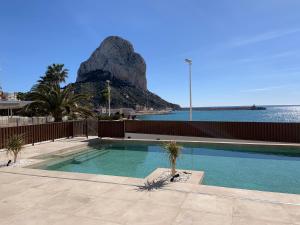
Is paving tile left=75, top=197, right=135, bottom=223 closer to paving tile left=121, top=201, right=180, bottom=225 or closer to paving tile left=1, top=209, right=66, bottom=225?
paving tile left=121, top=201, right=180, bottom=225

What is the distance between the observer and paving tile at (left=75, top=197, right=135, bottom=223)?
16.1 feet

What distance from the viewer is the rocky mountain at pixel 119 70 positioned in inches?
4759

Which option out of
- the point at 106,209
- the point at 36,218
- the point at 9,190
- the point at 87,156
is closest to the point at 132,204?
the point at 106,209

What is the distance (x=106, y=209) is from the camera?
5238 mm

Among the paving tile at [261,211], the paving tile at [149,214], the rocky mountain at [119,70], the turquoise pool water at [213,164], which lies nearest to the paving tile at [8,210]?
the paving tile at [149,214]

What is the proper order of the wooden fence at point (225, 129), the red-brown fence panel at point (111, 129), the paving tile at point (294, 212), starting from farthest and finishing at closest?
the red-brown fence panel at point (111, 129), the wooden fence at point (225, 129), the paving tile at point (294, 212)

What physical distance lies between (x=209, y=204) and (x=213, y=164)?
619 cm

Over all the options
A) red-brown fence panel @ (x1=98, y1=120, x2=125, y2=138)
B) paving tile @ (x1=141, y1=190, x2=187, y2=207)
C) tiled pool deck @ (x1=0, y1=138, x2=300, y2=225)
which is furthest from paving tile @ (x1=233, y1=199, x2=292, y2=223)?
red-brown fence panel @ (x1=98, y1=120, x2=125, y2=138)

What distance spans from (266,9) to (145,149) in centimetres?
1054

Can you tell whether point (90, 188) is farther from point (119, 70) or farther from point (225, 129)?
point (119, 70)

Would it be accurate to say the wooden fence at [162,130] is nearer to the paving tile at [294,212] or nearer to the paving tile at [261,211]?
the paving tile at [294,212]

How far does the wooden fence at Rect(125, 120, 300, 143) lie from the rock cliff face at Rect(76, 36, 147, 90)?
108299 mm

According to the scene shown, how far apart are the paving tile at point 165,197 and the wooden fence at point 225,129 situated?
11406 mm

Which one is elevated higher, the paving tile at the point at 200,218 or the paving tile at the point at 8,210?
the paving tile at the point at 200,218
